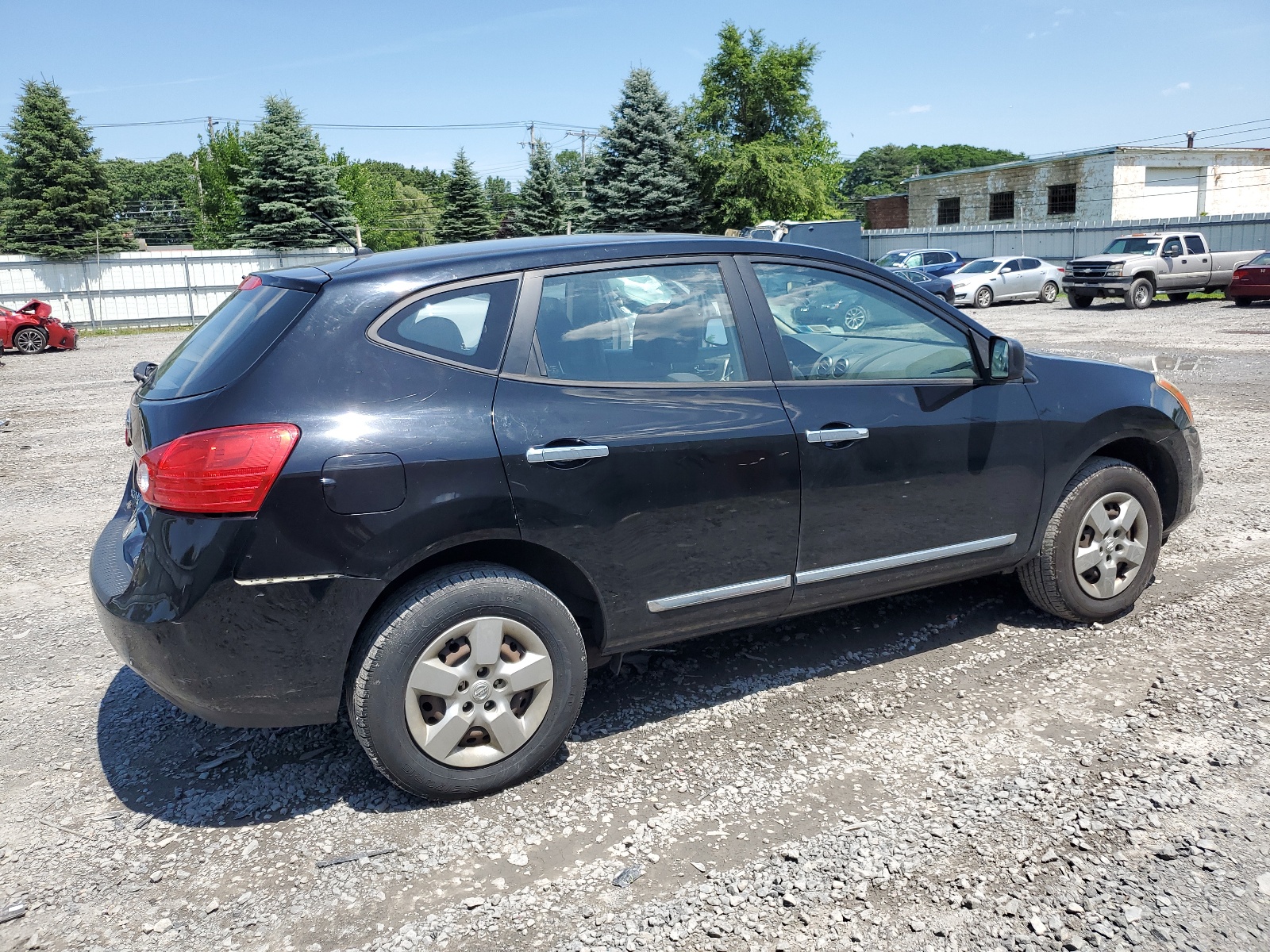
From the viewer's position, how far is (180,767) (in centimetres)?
347

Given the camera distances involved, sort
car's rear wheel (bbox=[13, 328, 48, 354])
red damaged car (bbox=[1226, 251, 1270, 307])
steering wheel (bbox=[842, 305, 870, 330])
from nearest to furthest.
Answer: steering wheel (bbox=[842, 305, 870, 330]) < car's rear wheel (bbox=[13, 328, 48, 354]) < red damaged car (bbox=[1226, 251, 1270, 307])

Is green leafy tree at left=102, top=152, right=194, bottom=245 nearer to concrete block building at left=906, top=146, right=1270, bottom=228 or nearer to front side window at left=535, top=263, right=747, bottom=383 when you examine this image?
concrete block building at left=906, top=146, right=1270, bottom=228

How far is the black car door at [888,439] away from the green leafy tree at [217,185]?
48447 mm

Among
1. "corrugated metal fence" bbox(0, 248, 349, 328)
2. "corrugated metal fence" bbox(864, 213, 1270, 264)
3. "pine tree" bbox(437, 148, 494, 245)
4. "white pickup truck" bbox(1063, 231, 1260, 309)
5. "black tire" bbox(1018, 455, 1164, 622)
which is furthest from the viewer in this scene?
"pine tree" bbox(437, 148, 494, 245)

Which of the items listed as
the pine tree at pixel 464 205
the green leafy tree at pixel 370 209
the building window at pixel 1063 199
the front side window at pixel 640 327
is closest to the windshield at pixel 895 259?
the building window at pixel 1063 199

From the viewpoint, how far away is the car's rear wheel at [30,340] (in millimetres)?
21797

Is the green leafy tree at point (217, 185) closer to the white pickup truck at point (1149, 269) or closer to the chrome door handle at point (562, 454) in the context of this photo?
the white pickup truck at point (1149, 269)

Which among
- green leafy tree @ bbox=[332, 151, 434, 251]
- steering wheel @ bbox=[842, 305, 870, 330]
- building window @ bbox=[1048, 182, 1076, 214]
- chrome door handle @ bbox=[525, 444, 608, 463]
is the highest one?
green leafy tree @ bbox=[332, 151, 434, 251]

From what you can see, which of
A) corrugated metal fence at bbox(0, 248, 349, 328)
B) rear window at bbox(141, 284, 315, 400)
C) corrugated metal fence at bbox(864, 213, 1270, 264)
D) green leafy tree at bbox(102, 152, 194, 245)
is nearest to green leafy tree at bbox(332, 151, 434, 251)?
corrugated metal fence at bbox(0, 248, 349, 328)

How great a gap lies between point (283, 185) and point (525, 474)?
35.4m

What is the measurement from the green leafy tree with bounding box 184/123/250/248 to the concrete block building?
125 ft

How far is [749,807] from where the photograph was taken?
3111mm

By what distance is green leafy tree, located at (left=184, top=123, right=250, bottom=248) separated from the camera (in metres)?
50.5

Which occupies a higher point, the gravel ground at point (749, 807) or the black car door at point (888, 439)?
the black car door at point (888, 439)
